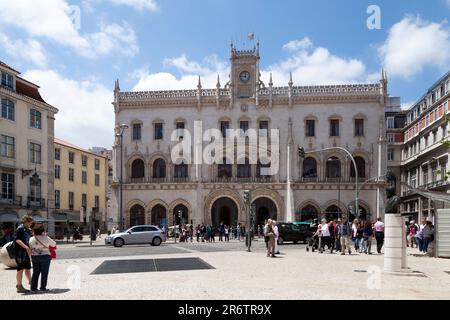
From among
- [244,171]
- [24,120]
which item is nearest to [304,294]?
[24,120]

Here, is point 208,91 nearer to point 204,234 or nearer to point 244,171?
point 244,171

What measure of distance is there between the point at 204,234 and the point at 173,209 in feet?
31.5

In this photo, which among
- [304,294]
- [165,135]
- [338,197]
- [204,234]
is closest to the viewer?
[304,294]

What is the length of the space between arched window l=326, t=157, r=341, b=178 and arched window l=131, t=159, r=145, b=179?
18.1 metres

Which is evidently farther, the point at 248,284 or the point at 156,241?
the point at 156,241

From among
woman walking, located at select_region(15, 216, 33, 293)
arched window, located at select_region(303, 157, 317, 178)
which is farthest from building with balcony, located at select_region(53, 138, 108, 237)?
woman walking, located at select_region(15, 216, 33, 293)

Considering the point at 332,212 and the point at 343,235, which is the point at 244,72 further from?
the point at 343,235

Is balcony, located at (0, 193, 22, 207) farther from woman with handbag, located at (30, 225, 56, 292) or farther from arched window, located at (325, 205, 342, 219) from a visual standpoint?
woman with handbag, located at (30, 225, 56, 292)

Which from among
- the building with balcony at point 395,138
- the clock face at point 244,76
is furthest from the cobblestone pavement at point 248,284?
the building with balcony at point 395,138

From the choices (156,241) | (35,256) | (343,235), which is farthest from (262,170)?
(35,256)

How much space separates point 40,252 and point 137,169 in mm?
41384

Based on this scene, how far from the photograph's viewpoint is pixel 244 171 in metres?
50.9

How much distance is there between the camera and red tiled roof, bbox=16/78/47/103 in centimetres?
4265

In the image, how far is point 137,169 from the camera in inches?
2069
